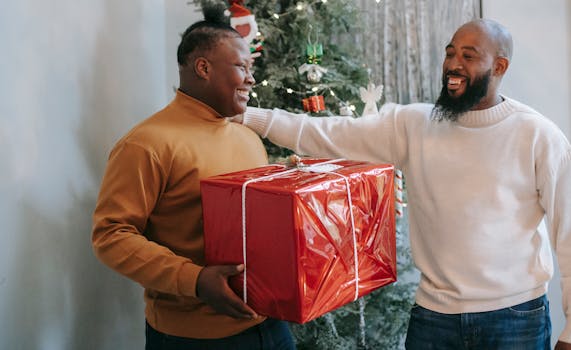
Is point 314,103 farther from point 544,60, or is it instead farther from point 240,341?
point 544,60

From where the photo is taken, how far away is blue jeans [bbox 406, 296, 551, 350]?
1.63 metres

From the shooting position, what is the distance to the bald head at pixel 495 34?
5.66 feet

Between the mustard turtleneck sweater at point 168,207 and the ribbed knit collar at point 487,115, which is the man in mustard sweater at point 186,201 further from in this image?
the ribbed knit collar at point 487,115

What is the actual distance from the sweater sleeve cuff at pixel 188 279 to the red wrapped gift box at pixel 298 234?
0.05m

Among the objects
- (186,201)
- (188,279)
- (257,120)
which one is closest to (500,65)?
(257,120)

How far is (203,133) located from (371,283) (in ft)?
2.10

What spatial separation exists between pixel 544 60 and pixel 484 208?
185 cm

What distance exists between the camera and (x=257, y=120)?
1842mm

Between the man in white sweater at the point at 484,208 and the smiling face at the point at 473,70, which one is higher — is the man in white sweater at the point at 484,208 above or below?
below

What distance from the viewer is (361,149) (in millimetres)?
1881

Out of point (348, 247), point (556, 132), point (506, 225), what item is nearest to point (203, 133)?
point (348, 247)

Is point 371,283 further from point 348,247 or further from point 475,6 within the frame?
point 475,6

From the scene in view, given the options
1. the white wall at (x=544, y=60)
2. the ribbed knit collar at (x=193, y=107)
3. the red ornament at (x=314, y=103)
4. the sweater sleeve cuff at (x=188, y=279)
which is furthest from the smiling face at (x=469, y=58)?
the white wall at (x=544, y=60)

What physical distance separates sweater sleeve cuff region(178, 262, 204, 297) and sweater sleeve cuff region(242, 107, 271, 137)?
64cm
